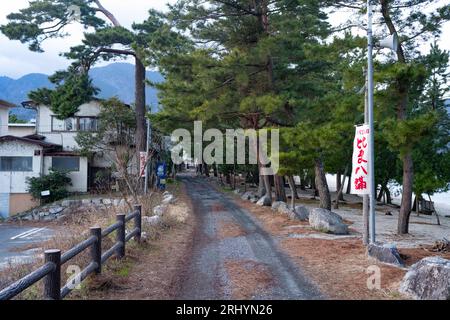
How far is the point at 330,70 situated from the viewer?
1745 cm

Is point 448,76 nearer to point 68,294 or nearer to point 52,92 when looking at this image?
point 52,92

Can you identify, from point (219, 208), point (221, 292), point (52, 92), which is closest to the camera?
point (221, 292)

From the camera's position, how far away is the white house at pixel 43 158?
2814cm

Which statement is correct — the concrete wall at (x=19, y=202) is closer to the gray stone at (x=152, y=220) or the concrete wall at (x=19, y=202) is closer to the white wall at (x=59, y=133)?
the white wall at (x=59, y=133)

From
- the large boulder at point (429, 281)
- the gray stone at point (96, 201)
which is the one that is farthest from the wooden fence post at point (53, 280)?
the gray stone at point (96, 201)

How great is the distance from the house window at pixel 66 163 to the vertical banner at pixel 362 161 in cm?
2418

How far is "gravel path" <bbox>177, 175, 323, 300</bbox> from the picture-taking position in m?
6.11

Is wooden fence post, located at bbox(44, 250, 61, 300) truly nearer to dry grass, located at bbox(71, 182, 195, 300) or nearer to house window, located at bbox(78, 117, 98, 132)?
dry grass, located at bbox(71, 182, 195, 300)

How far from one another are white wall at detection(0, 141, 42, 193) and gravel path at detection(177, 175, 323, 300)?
1939 centimetres

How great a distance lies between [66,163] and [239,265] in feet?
79.8

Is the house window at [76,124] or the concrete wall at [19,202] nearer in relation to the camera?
the concrete wall at [19,202]

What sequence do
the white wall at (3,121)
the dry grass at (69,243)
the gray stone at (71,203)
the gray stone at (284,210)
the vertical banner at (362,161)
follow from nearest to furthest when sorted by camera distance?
the dry grass at (69,243) < the vertical banner at (362,161) < the gray stone at (284,210) < the gray stone at (71,203) < the white wall at (3,121)
